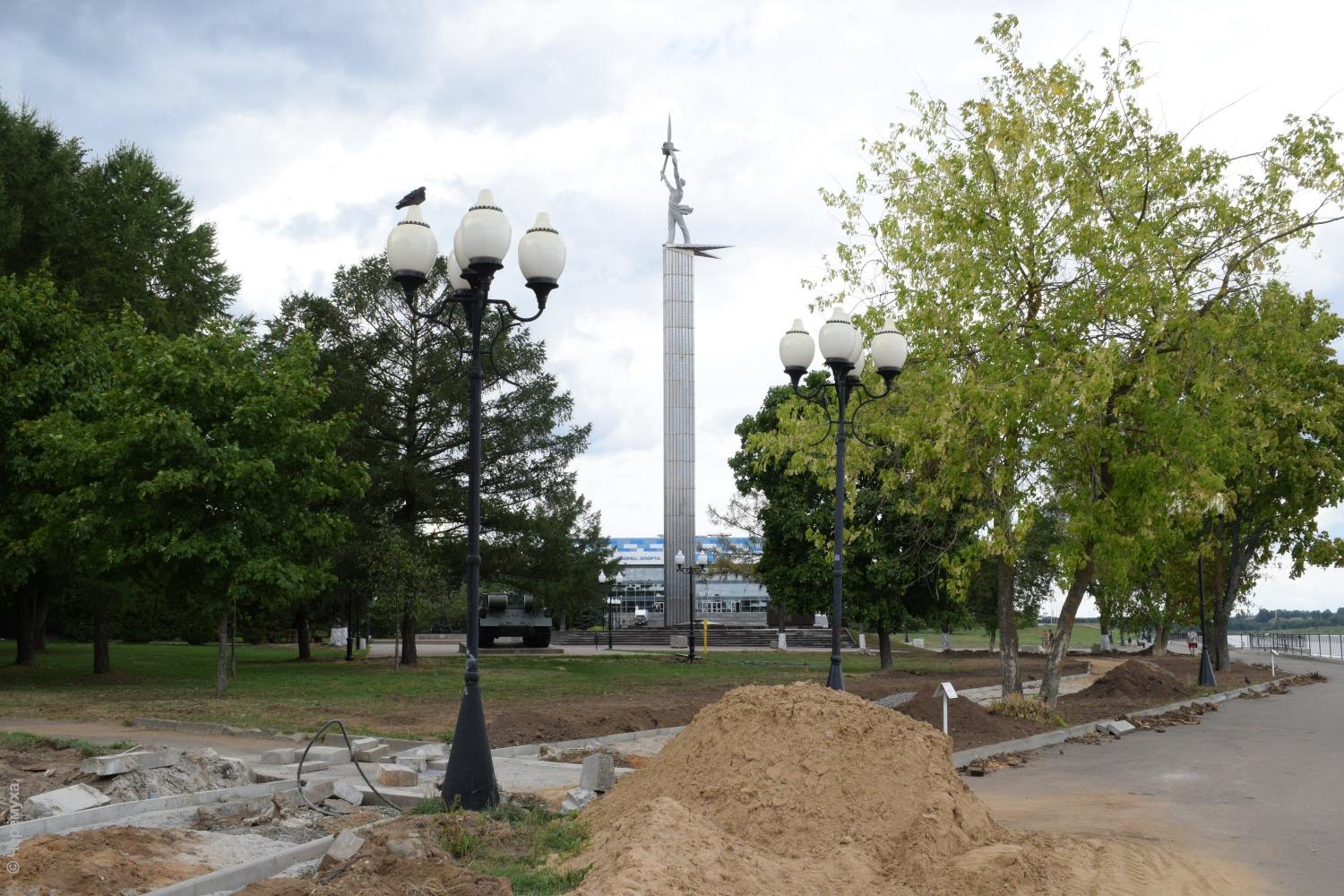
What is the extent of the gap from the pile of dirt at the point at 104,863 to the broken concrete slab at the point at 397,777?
1.96 meters

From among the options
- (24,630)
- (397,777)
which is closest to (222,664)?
(24,630)

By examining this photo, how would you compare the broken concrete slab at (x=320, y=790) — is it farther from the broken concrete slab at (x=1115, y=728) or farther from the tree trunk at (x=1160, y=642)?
the tree trunk at (x=1160, y=642)

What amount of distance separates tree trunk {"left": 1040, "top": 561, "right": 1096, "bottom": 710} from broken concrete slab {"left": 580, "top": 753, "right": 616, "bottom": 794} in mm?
10620

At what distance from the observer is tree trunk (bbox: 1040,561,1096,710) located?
17.6 meters

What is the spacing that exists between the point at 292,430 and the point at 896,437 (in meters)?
11.0

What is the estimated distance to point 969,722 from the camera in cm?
1530

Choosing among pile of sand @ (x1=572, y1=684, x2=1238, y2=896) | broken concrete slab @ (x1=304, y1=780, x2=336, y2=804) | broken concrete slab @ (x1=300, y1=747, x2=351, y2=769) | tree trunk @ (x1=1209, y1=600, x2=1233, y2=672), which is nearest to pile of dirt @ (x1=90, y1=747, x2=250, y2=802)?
broken concrete slab @ (x1=304, y1=780, x2=336, y2=804)

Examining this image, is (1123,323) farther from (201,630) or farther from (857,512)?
(201,630)

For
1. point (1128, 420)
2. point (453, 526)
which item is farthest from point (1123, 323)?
point (453, 526)

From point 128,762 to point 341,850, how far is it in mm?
3807

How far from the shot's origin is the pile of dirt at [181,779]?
337 inches

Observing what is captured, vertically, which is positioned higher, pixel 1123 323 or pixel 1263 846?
pixel 1123 323

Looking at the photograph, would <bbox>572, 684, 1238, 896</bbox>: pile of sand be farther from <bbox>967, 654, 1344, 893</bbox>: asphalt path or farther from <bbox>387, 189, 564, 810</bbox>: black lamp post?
<bbox>387, 189, 564, 810</bbox>: black lamp post

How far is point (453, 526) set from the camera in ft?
108
